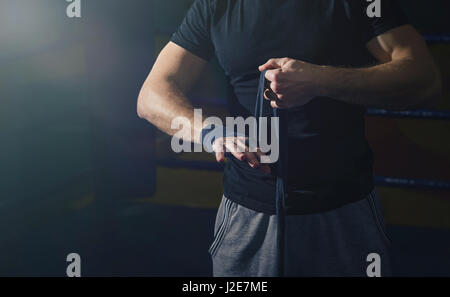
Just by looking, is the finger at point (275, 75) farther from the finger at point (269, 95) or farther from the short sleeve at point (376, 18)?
the short sleeve at point (376, 18)

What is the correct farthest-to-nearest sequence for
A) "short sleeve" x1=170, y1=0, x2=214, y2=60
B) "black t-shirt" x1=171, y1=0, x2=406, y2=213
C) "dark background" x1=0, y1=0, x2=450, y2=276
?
1. "dark background" x1=0, y1=0, x2=450, y2=276
2. "short sleeve" x1=170, y1=0, x2=214, y2=60
3. "black t-shirt" x1=171, y1=0, x2=406, y2=213

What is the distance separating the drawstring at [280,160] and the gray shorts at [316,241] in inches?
2.4

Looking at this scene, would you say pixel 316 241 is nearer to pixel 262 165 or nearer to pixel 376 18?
pixel 262 165

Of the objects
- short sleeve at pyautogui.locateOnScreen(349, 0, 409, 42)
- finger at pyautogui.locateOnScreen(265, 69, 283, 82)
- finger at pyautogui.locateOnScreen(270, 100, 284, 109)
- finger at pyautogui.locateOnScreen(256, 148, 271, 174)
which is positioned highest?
short sleeve at pyautogui.locateOnScreen(349, 0, 409, 42)

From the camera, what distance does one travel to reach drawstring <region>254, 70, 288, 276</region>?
92cm

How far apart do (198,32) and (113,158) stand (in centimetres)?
124

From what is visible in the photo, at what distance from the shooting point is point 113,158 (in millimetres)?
2227

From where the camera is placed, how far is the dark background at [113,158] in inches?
81.0

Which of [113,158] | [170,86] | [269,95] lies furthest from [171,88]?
[113,158]

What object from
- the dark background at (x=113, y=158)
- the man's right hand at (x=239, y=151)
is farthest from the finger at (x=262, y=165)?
the dark background at (x=113, y=158)

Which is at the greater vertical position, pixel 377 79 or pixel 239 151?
pixel 377 79

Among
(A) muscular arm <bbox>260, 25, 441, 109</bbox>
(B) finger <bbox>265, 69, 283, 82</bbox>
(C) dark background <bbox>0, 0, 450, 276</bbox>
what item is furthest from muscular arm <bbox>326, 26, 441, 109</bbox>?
(C) dark background <bbox>0, 0, 450, 276</bbox>

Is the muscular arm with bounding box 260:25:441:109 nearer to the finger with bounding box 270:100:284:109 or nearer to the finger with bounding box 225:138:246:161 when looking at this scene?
the finger with bounding box 270:100:284:109

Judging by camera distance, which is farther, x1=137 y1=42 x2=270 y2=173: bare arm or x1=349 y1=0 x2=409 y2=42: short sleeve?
x1=137 y1=42 x2=270 y2=173: bare arm
